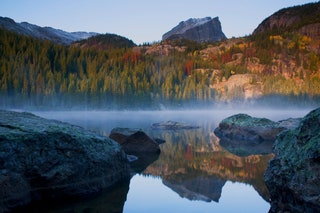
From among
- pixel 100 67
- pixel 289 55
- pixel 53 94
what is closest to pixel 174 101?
pixel 100 67

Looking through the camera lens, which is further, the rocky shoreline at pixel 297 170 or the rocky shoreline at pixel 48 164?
the rocky shoreline at pixel 48 164

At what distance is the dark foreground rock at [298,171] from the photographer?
5.68m

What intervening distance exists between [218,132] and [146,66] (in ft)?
390

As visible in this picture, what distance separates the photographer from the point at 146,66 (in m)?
145

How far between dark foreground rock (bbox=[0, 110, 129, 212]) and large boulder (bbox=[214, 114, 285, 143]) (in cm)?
1544

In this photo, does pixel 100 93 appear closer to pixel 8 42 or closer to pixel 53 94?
pixel 53 94

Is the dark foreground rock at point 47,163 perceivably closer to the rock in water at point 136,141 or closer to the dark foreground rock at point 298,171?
the dark foreground rock at point 298,171

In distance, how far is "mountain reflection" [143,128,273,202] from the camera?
921 cm

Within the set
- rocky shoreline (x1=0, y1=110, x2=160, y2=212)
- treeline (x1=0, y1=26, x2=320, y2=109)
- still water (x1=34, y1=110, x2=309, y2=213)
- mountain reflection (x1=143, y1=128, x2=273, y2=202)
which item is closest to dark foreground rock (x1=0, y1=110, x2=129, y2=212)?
rocky shoreline (x1=0, y1=110, x2=160, y2=212)

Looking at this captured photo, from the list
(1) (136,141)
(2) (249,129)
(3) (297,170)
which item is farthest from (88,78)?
(3) (297,170)

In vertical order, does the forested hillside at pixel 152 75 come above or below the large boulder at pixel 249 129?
above

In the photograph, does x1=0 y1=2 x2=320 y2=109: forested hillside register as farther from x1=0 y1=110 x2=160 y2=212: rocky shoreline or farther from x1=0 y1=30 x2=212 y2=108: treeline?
x1=0 y1=110 x2=160 y2=212: rocky shoreline

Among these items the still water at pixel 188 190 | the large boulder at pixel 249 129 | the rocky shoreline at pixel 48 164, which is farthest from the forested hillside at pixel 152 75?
the rocky shoreline at pixel 48 164

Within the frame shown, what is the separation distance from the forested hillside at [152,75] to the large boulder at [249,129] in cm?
8075
